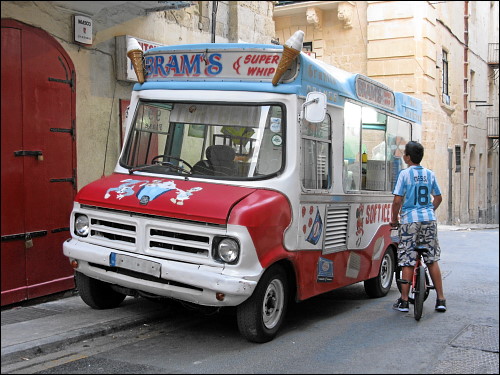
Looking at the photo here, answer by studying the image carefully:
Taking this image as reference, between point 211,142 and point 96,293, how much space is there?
202 cm

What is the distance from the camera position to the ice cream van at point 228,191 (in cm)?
519

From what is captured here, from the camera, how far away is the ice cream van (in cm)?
519

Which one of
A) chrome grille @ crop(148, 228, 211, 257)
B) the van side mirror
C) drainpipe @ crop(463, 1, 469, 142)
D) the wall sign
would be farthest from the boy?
drainpipe @ crop(463, 1, 469, 142)

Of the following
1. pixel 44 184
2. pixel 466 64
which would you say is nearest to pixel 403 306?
pixel 44 184

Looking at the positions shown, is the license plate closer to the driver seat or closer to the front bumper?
the front bumper

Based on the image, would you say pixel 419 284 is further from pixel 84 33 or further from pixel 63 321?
pixel 84 33

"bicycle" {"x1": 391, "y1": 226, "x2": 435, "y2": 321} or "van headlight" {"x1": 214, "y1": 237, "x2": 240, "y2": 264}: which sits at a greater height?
"van headlight" {"x1": 214, "y1": 237, "x2": 240, "y2": 264}

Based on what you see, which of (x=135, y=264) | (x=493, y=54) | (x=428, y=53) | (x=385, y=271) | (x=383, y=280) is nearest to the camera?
(x=135, y=264)

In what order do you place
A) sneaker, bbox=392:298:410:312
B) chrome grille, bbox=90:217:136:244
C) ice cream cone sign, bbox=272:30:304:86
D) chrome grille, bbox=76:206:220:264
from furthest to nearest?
sneaker, bbox=392:298:410:312
ice cream cone sign, bbox=272:30:304:86
chrome grille, bbox=90:217:136:244
chrome grille, bbox=76:206:220:264

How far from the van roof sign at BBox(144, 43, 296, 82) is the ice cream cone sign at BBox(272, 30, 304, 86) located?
0.23ft

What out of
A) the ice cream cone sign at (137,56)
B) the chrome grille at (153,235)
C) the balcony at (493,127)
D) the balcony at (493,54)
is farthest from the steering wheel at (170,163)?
the balcony at (493,127)

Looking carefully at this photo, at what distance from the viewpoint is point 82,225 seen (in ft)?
19.3

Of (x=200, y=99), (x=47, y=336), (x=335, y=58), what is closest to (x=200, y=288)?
(x=47, y=336)

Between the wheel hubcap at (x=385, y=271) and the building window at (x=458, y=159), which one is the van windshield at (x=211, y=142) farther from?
the building window at (x=458, y=159)
